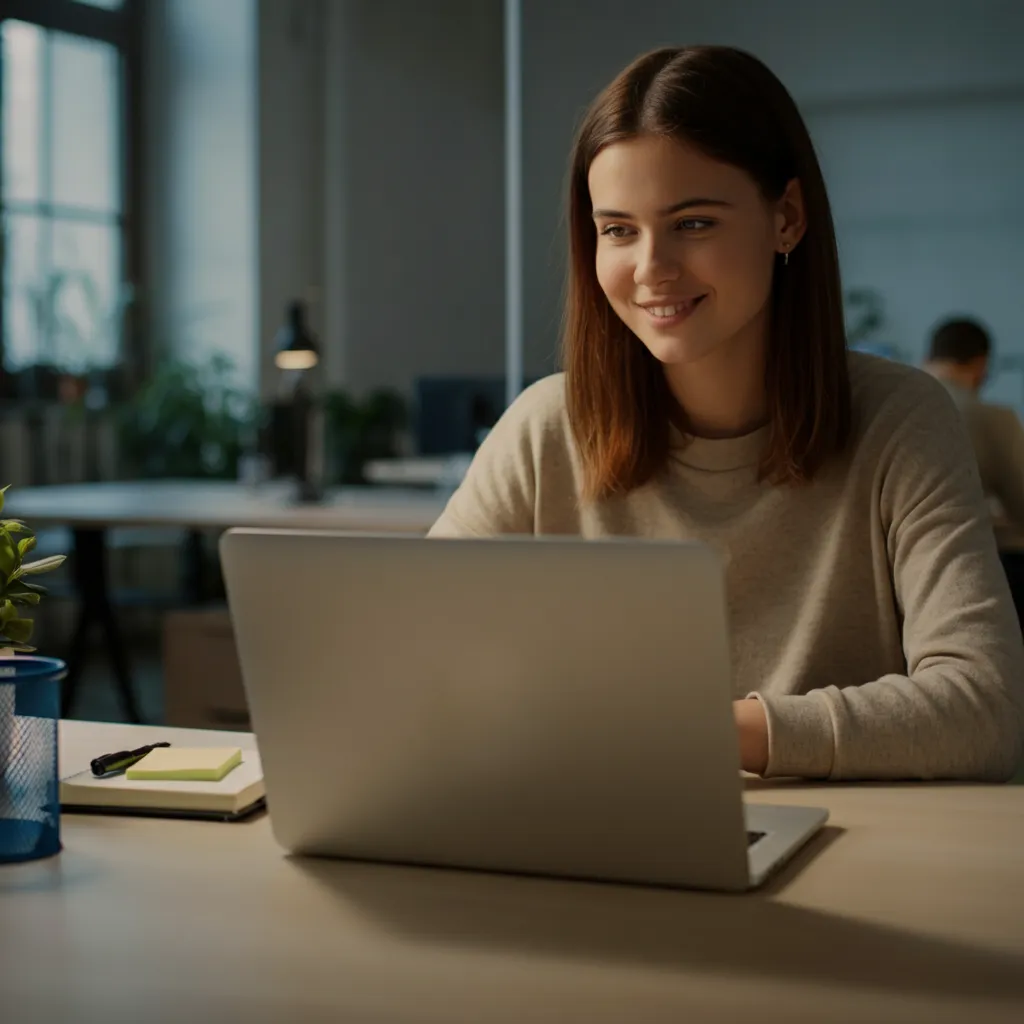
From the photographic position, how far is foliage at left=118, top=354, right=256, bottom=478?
686 centimetres

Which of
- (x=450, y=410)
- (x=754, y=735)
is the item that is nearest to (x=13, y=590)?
(x=754, y=735)

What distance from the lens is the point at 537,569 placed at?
992 millimetres

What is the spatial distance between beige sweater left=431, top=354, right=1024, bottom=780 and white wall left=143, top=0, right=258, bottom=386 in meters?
5.51

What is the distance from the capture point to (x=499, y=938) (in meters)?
1.00

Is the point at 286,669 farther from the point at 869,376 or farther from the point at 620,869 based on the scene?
the point at 869,376

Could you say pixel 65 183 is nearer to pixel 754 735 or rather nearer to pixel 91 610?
pixel 91 610

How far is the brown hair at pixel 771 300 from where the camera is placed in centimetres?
164

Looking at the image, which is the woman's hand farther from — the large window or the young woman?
the large window

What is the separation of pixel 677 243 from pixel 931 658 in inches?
18.4

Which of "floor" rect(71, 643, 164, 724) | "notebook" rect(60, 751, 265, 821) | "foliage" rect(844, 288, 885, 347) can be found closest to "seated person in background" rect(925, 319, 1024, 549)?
"foliage" rect(844, 288, 885, 347)

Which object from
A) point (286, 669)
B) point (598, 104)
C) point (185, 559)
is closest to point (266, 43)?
point (185, 559)

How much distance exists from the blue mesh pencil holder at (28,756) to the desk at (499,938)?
2 centimetres

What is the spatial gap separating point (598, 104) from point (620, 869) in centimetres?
88

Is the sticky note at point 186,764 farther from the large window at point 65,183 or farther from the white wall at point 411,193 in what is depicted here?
the large window at point 65,183
